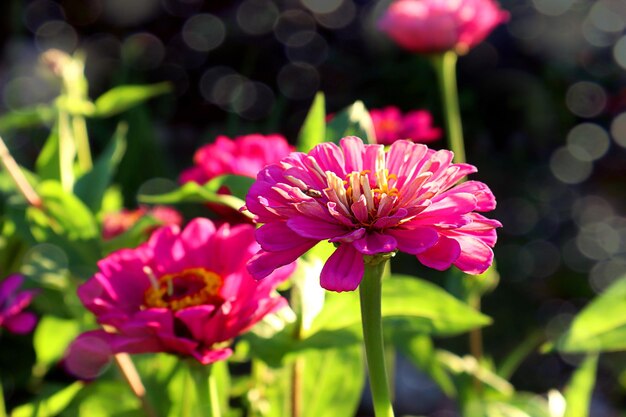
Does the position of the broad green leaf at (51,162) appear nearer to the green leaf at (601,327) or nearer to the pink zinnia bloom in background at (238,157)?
the pink zinnia bloom in background at (238,157)

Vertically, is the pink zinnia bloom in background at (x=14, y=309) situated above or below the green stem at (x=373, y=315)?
below

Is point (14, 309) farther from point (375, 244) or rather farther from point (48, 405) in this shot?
point (375, 244)

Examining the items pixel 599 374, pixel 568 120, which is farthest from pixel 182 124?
pixel 599 374

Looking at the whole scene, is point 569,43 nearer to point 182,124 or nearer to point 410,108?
point 410,108

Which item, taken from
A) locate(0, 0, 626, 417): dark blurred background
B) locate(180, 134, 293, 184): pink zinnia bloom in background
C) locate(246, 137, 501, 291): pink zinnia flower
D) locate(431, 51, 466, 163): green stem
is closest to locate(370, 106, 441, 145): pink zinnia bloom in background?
locate(431, 51, 466, 163): green stem

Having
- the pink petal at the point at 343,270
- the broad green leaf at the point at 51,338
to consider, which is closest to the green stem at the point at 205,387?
the pink petal at the point at 343,270

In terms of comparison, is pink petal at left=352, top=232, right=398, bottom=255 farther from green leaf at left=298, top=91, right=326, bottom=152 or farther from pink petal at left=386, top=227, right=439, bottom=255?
green leaf at left=298, top=91, right=326, bottom=152
